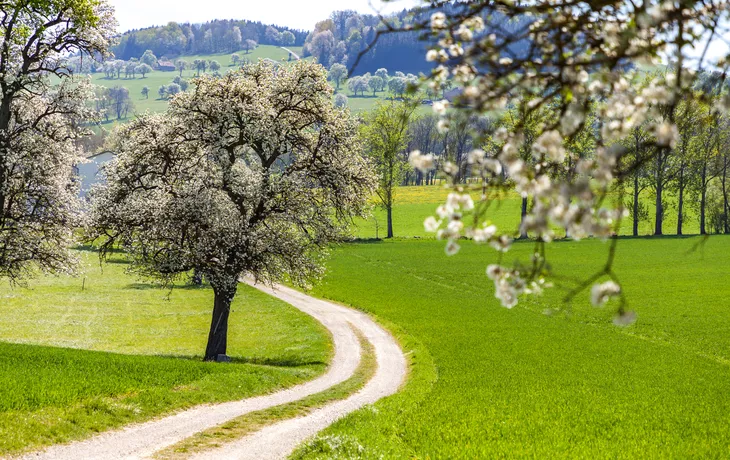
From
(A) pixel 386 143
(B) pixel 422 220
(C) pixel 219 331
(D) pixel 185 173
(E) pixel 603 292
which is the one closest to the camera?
(E) pixel 603 292

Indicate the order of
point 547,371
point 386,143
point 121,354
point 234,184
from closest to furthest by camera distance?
point 121,354, point 547,371, point 234,184, point 386,143

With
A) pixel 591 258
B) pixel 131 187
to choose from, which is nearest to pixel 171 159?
pixel 131 187

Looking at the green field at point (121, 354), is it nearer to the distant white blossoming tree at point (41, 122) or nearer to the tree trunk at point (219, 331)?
the tree trunk at point (219, 331)

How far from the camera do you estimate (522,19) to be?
18.7 feet

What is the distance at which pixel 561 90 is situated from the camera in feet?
16.6

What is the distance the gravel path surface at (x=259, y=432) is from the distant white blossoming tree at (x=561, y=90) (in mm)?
12199

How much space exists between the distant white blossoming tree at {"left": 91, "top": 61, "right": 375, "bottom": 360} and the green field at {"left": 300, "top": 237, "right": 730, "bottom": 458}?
331 inches

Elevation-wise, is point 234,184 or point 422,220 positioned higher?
point 234,184

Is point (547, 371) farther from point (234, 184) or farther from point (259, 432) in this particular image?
point (234, 184)

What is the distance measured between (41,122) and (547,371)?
2506 cm

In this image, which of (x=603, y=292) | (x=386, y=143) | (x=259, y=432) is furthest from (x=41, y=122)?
(x=386, y=143)

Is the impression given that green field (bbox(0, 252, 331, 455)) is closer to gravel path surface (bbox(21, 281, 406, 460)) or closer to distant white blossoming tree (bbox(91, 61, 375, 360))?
gravel path surface (bbox(21, 281, 406, 460))

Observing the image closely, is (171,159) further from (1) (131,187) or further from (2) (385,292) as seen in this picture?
(2) (385,292)

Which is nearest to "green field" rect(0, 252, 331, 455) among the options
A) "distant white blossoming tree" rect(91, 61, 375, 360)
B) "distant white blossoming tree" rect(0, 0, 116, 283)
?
"distant white blossoming tree" rect(91, 61, 375, 360)
